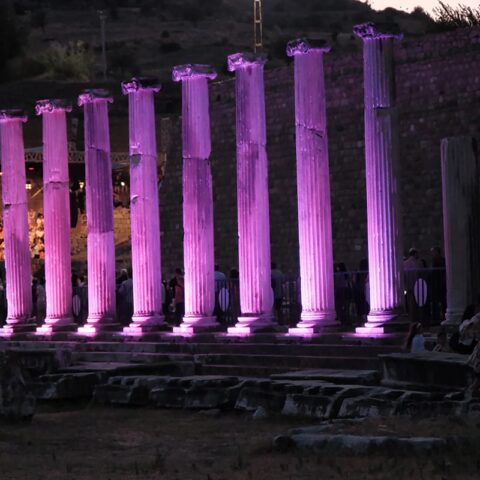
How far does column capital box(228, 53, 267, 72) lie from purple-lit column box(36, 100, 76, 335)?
18.3 feet

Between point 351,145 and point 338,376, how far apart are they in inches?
615

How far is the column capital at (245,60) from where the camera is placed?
24.6m

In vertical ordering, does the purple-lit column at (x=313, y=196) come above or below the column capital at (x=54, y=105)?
below

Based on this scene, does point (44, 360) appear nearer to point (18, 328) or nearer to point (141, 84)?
point (141, 84)

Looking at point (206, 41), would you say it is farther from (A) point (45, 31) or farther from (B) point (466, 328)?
(B) point (466, 328)

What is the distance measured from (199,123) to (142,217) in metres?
2.30

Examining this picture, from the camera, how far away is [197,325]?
25.5 m

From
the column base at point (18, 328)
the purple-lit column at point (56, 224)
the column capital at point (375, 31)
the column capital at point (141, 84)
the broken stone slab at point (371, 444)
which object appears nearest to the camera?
the broken stone slab at point (371, 444)

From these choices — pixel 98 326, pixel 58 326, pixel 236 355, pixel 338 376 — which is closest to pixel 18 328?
pixel 58 326

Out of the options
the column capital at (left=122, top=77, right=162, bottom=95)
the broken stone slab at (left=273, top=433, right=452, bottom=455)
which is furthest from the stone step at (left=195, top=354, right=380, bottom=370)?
the broken stone slab at (left=273, top=433, right=452, bottom=455)

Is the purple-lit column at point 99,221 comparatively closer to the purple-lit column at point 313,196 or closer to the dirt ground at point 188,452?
the purple-lit column at point 313,196

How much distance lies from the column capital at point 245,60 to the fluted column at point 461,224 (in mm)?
4765

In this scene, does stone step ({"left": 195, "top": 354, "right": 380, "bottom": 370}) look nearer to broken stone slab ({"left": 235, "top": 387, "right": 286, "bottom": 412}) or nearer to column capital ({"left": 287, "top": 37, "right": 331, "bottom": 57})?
broken stone slab ({"left": 235, "top": 387, "right": 286, "bottom": 412})

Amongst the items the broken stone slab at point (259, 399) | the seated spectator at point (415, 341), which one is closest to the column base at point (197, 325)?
the seated spectator at point (415, 341)
